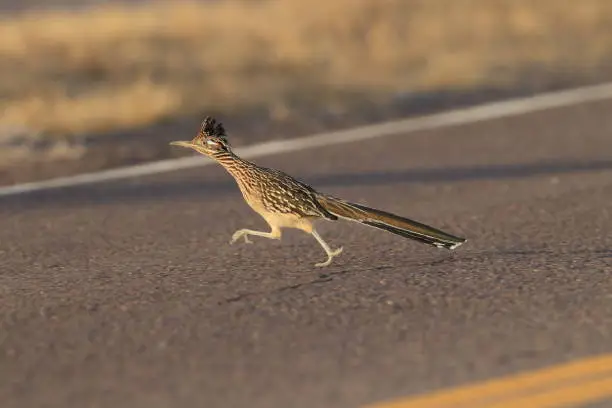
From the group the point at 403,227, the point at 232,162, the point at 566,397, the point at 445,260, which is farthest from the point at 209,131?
the point at 566,397

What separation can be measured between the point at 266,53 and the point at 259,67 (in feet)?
4.55

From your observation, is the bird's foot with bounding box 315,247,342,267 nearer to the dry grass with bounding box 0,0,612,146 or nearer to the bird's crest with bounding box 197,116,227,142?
the bird's crest with bounding box 197,116,227,142

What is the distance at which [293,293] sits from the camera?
21.1 feet

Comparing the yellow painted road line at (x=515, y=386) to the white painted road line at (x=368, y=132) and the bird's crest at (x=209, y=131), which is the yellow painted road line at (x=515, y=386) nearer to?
the bird's crest at (x=209, y=131)

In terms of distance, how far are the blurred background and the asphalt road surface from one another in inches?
102

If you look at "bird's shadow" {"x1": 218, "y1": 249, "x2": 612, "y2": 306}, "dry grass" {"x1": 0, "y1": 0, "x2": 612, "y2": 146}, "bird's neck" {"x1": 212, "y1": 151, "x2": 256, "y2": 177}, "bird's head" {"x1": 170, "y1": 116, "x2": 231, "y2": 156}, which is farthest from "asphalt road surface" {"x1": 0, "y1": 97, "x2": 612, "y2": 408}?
"dry grass" {"x1": 0, "y1": 0, "x2": 612, "y2": 146}

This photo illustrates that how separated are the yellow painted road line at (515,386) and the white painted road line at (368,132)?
590cm

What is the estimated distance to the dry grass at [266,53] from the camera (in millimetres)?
14836

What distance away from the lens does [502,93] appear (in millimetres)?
14992

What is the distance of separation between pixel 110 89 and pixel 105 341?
10521 mm

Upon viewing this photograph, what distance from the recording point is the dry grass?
14.8 m

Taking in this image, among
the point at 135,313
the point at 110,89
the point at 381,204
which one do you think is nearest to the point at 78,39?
the point at 110,89

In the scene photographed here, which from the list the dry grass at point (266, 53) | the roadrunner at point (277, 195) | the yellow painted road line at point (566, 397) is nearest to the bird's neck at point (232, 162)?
the roadrunner at point (277, 195)

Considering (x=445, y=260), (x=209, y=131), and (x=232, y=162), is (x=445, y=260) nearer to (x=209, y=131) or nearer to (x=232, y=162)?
(x=232, y=162)
